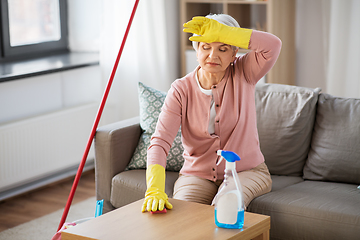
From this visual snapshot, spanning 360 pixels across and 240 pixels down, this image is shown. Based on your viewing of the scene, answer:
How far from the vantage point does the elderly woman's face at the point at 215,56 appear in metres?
1.91

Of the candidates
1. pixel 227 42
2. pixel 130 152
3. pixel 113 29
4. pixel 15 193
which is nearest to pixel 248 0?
pixel 113 29

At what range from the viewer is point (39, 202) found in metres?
3.13

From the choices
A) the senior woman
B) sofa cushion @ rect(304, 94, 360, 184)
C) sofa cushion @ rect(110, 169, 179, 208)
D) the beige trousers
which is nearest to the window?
sofa cushion @ rect(110, 169, 179, 208)

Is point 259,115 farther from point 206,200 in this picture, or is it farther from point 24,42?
point 24,42

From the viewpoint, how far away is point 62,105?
3.58 m

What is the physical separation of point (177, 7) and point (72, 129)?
4.38ft

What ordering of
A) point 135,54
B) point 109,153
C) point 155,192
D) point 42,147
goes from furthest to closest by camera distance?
point 135,54, point 42,147, point 109,153, point 155,192

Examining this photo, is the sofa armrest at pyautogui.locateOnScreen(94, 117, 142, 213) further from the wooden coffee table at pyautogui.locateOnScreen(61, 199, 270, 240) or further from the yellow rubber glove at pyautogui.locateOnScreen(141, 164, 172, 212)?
the wooden coffee table at pyautogui.locateOnScreen(61, 199, 270, 240)

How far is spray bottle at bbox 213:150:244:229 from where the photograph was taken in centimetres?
151

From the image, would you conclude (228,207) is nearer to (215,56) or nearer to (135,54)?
(215,56)

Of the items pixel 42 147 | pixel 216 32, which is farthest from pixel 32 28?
pixel 216 32

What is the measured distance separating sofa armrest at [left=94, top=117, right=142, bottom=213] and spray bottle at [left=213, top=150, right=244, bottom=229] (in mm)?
1023

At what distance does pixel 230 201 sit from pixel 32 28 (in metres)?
2.83

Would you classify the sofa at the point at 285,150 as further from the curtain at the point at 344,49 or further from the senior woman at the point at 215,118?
the curtain at the point at 344,49
